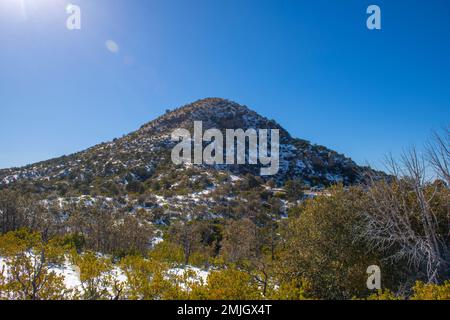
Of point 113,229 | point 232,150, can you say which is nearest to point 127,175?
point 232,150

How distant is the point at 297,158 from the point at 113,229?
56683 millimetres

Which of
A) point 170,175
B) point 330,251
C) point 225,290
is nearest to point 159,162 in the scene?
point 170,175

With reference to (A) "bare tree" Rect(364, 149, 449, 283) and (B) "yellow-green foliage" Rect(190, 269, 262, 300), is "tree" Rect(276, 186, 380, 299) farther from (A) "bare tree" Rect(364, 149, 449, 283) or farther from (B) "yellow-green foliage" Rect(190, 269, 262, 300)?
(B) "yellow-green foliage" Rect(190, 269, 262, 300)

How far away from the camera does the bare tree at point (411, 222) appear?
36.6 feet

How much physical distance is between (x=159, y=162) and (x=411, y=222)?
54481 mm

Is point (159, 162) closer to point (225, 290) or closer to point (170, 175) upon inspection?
point (170, 175)

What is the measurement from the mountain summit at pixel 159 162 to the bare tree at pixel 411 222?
1354 inches

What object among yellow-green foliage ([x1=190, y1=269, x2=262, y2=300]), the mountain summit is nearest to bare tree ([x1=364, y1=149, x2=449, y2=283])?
yellow-green foliage ([x1=190, y1=269, x2=262, y2=300])

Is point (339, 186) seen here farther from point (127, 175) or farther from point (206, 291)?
point (127, 175)

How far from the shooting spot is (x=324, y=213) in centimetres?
1326

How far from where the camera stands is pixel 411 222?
12.7 meters

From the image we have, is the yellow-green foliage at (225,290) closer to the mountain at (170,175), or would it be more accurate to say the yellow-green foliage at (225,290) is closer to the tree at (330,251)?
the tree at (330,251)

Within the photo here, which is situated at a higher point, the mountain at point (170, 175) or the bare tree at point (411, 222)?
the mountain at point (170, 175)

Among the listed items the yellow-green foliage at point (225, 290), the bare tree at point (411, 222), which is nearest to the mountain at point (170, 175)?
the bare tree at point (411, 222)
